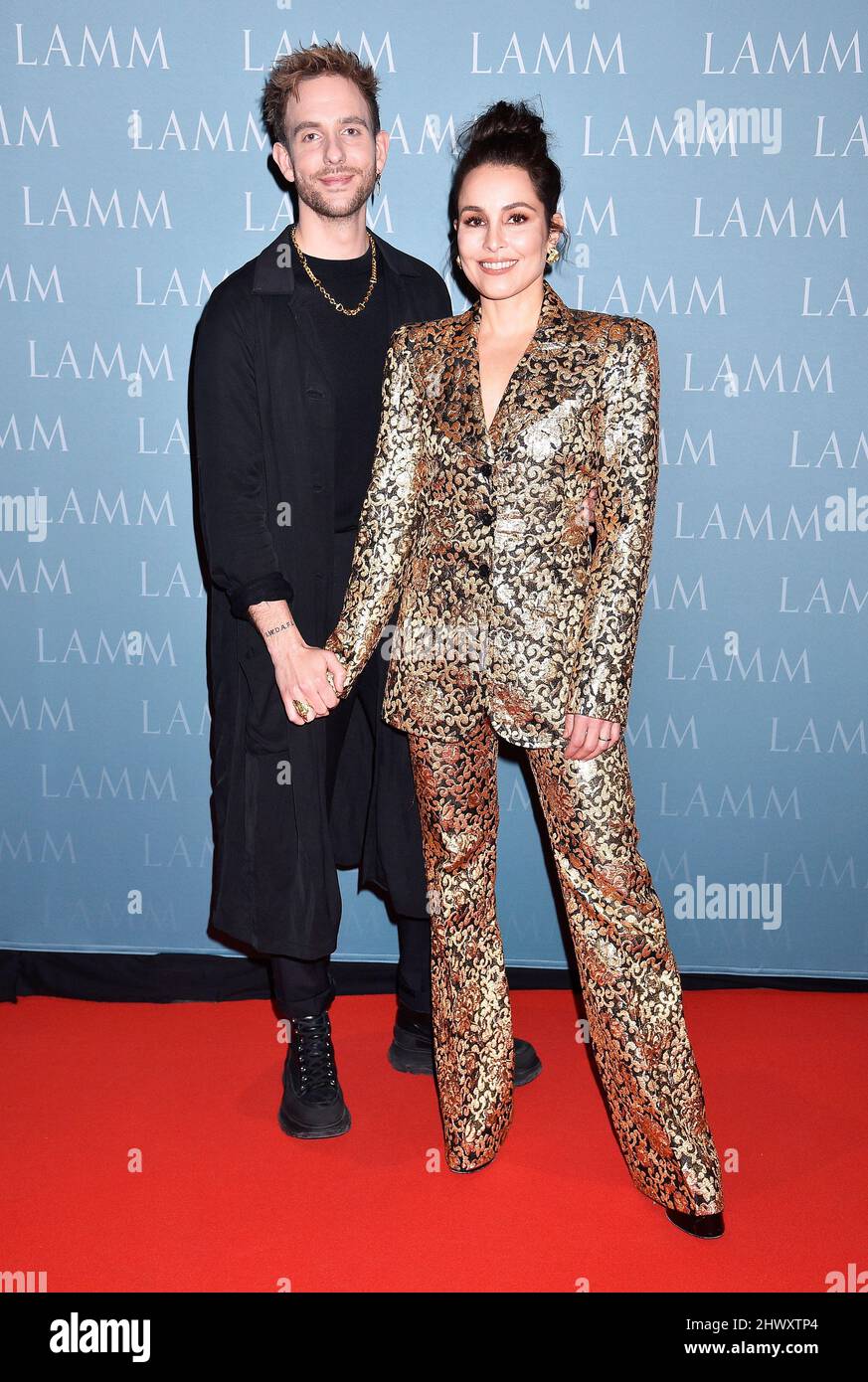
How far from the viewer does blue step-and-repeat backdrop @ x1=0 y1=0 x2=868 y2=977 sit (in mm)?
2641

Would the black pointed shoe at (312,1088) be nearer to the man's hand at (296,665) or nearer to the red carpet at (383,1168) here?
the red carpet at (383,1168)

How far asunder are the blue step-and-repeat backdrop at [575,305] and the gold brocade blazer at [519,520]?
2.89 feet

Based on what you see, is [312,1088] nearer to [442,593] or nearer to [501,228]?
[442,593]

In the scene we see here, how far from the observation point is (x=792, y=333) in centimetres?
273

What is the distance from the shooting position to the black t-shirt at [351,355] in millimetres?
2307

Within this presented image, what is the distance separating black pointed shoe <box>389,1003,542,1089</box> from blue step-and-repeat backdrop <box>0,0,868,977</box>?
1.24 ft

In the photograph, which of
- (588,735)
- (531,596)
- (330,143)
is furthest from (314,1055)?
(330,143)

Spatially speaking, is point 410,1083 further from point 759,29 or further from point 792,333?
point 759,29

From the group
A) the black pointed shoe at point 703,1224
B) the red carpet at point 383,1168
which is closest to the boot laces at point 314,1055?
the red carpet at point 383,1168

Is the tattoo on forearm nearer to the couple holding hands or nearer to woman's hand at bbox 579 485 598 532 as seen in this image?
the couple holding hands

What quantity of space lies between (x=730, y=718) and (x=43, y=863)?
1792 mm

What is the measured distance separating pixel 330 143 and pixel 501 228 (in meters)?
0.50

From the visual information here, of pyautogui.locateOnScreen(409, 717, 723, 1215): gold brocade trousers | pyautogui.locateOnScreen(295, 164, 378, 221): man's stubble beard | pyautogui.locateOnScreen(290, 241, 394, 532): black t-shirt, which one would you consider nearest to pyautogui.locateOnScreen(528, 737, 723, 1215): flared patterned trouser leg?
pyautogui.locateOnScreen(409, 717, 723, 1215): gold brocade trousers

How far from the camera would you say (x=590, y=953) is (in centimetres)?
207
